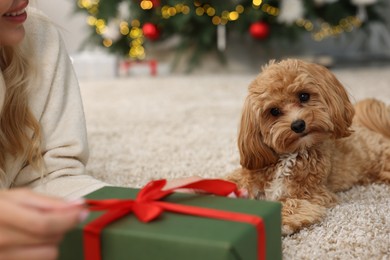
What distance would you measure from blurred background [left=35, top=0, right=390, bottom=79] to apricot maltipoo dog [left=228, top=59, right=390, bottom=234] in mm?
2630

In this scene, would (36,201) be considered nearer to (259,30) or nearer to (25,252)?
(25,252)

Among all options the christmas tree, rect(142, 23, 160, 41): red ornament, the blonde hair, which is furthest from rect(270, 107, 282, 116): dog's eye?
rect(142, 23, 160, 41): red ornament

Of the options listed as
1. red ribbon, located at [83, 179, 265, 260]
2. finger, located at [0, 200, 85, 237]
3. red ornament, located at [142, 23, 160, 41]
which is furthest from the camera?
red ornament, located at [142, 23, 160, 41]

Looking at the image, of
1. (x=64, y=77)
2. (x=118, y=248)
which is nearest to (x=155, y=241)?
(x=118, y=248)

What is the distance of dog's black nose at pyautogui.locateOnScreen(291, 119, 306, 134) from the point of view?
136 cm

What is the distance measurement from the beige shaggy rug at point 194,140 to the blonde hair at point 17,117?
40 cm

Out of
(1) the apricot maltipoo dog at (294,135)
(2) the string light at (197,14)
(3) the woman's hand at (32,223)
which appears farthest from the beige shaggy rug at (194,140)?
(3) the woman's hand at (32,223)

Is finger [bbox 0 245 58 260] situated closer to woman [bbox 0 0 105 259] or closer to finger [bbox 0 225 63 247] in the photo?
finger [bbox 0 225 63 247]

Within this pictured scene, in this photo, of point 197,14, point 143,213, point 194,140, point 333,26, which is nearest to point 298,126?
point 143,213

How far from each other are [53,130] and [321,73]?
678mm

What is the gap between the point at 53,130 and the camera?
1.47m

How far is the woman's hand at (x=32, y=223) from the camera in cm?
79

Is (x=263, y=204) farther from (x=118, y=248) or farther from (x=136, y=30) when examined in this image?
(x=136, y=30)

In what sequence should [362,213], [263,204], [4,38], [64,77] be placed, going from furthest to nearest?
[64,77]
[362,213]
[4,38]
[263,204]
